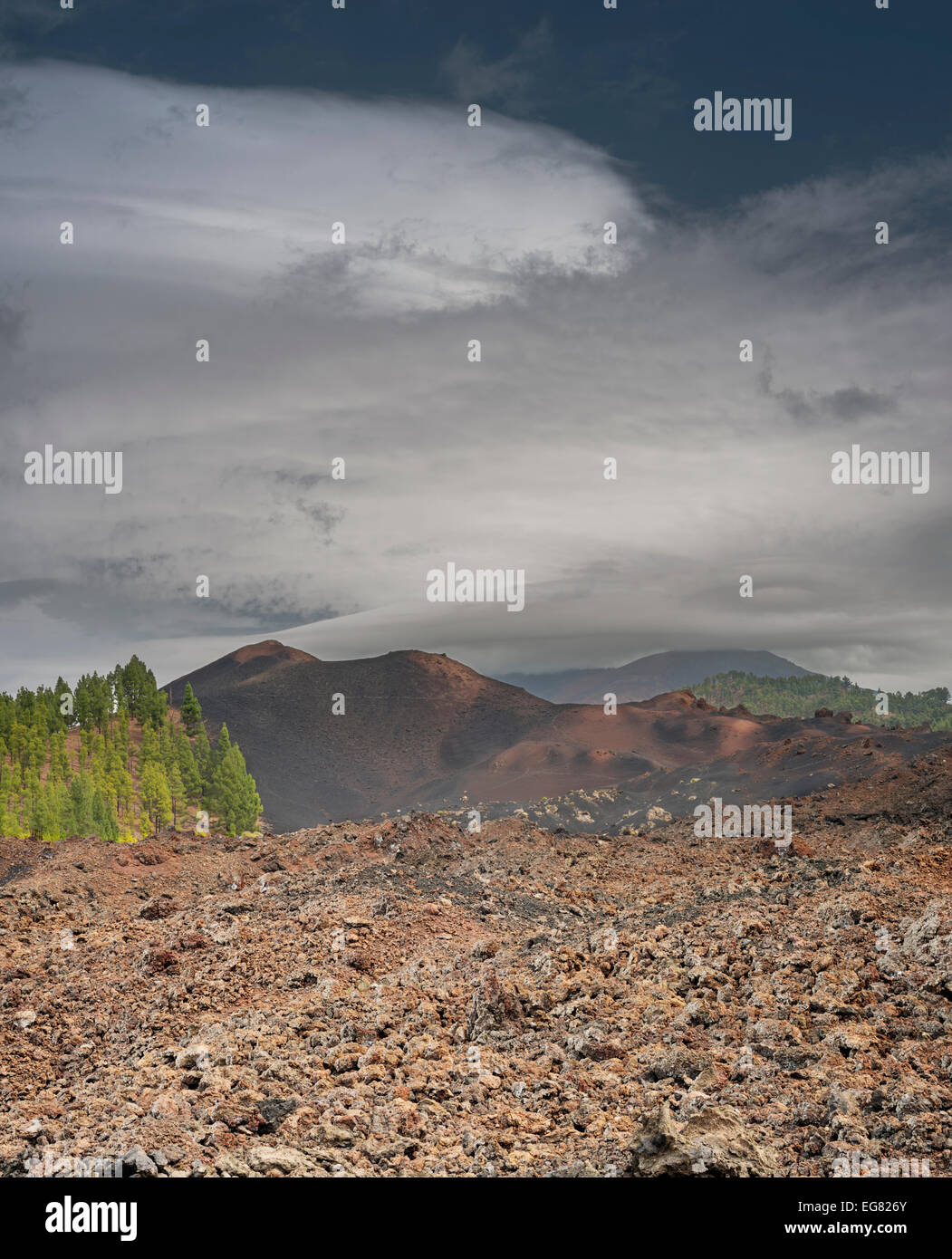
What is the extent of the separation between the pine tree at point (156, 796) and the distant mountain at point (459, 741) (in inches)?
531

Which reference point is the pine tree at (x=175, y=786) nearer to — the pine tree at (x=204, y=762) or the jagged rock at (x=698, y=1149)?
the pine tree at (x=204, y=762)

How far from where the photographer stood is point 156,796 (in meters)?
68.4

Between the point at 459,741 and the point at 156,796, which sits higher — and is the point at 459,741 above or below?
above

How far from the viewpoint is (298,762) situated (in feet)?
385

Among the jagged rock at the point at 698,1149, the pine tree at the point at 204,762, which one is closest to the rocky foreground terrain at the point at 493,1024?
the jagged rock at the point at 698,1149

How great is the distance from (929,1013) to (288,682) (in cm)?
13118

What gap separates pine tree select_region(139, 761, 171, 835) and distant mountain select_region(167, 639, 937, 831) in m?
13.5

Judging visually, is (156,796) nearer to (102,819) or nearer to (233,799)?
(102,819)

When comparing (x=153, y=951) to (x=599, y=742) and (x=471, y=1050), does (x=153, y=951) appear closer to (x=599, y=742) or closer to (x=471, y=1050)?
(x=471, y=1050)

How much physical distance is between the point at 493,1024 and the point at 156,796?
2300 inches

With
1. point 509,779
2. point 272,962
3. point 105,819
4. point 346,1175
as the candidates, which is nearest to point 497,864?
point 272,962

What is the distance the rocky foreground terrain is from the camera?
34.2ft

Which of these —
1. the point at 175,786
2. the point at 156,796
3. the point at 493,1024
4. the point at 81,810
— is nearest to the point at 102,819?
the point at 81,810
